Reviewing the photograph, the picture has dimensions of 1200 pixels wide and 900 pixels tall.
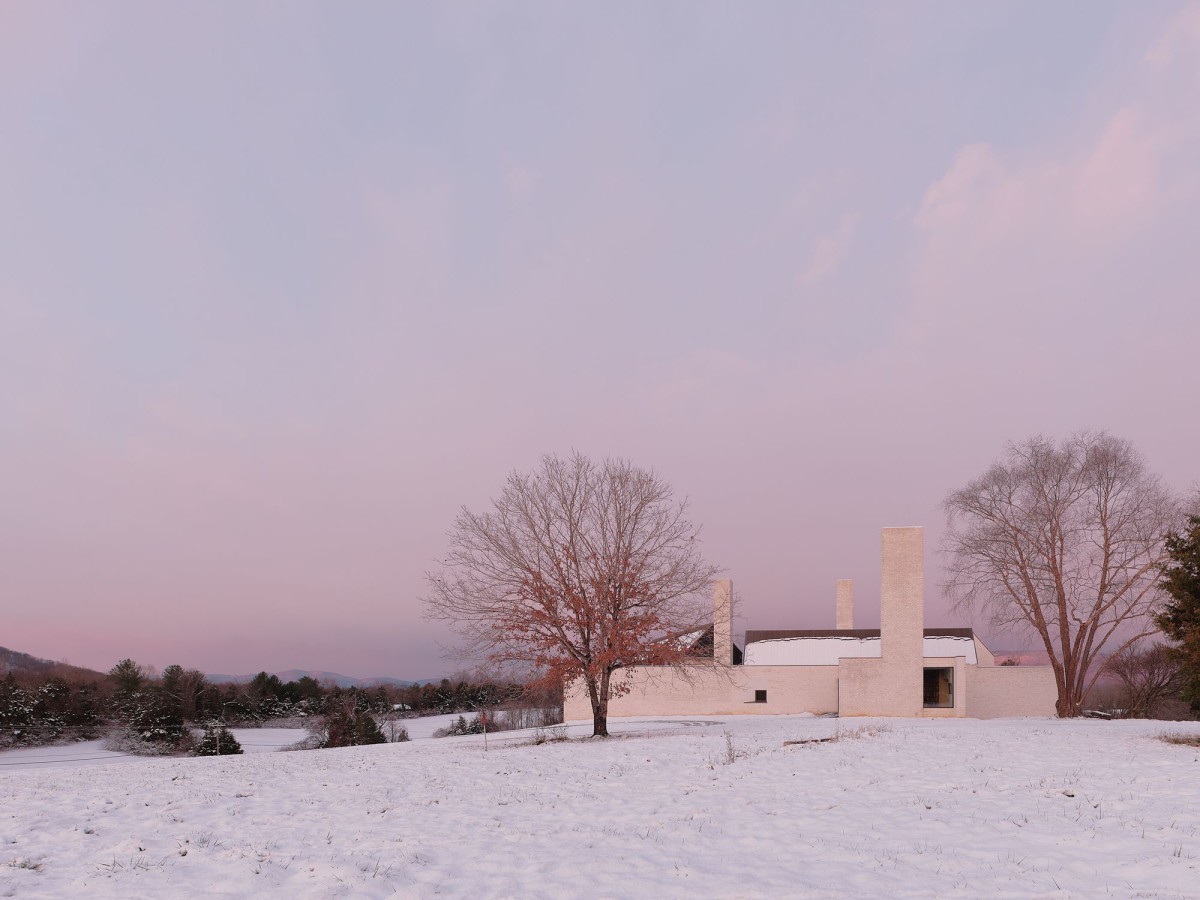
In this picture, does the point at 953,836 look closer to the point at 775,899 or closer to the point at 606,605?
the point at 775,899

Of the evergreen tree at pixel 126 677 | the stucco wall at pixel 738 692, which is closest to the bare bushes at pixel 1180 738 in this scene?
the stucco wall at pixel 738 692

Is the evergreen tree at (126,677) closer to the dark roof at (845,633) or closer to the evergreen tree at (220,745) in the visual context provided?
the evergreen tree at (220,745)

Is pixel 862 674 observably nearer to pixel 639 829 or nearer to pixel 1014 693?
pixel 1014 693

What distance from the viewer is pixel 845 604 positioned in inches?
2004

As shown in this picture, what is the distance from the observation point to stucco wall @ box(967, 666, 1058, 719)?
131 feet

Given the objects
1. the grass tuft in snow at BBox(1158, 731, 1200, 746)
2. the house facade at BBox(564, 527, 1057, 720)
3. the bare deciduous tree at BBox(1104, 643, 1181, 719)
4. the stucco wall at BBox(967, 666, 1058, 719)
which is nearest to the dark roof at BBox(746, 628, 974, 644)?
the house facade at BBox(564, 527, 1057, 720)

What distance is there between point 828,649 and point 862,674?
952cm

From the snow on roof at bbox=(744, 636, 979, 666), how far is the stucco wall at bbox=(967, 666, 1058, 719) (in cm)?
473

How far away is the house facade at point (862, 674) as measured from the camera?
119ft

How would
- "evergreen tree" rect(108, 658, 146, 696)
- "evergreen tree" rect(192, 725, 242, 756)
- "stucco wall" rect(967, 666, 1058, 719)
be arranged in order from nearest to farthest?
"stucco wall" rect(967, 666, 1058, 719) → "evergreen tree" rect(192, 725, 242, 756) → "evergreen tree" rect(108, 658, 146, 696)

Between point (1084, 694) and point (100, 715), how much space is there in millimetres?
76471

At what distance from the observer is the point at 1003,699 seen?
40.2 meters

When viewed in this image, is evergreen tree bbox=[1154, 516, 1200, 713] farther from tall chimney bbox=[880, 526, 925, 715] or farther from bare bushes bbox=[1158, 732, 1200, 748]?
tall chimney bbox=[880, 526, 925, 715]

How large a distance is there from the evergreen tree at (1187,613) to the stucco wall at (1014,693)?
18819 millimetres
